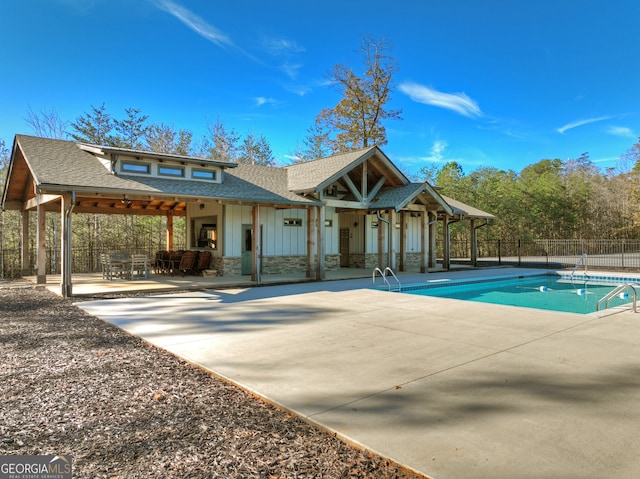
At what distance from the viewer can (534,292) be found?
12367 mm

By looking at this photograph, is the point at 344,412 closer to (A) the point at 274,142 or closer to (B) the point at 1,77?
(B) the point at 1,77

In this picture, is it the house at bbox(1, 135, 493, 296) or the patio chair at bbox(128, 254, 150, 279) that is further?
the patio chair at bbox(128, 254, 150, 279)

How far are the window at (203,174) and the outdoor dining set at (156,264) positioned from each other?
2894mm

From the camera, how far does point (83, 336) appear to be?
5.75m

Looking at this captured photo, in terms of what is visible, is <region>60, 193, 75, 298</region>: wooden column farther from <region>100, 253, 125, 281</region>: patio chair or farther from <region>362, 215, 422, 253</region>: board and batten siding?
<region>362, 215, 422, 253</region>: board and batten siding

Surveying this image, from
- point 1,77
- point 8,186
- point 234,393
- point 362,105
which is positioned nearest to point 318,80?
point 362,105

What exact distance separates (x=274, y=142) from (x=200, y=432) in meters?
28.5

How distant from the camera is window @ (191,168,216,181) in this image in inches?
496

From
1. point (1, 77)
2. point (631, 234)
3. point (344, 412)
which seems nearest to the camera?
point (344, 412)

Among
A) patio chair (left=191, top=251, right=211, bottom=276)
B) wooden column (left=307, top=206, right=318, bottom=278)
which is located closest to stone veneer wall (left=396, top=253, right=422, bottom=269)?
wooden column (left=307, top=206, right=318, bottom=278)

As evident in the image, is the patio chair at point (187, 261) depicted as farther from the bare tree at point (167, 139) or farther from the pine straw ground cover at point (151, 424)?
the bare tree at point (167, 139)

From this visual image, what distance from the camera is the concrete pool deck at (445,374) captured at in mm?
2502

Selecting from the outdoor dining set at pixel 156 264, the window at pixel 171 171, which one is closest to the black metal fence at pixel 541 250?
the outdoor dining set at pixel 156 264

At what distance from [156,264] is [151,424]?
13.4m
